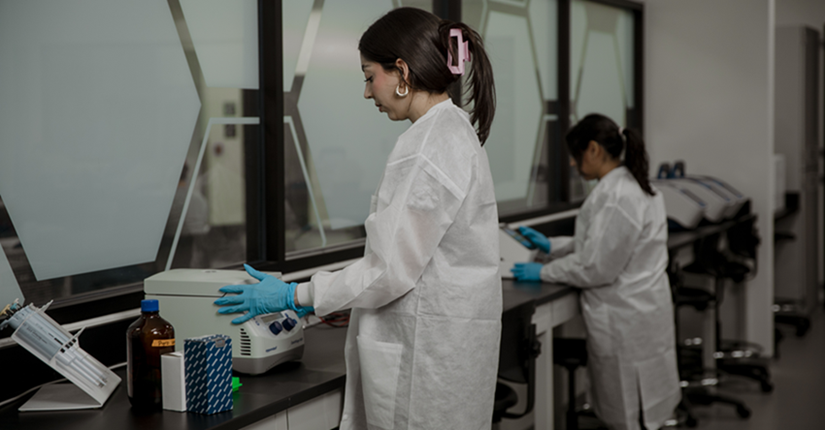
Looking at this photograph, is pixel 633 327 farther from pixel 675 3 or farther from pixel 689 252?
pixel 675 3

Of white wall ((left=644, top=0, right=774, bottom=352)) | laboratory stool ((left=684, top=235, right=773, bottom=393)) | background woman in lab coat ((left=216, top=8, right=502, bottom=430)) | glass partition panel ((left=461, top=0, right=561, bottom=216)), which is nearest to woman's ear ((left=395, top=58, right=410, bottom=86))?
background woman in lab coat ((left=216, top=8, right=502, bottom=430))

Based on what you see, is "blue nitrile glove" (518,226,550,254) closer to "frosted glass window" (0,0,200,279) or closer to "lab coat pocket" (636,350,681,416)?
"lab coat pocket" (636,350,681,416)

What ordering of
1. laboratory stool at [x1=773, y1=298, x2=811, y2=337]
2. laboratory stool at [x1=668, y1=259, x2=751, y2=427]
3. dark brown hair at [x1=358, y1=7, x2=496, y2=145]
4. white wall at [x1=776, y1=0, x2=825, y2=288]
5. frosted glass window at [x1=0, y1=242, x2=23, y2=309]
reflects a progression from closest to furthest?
dark brown hair at [x1=358, y1=7, x2=496, y2=145], frosted glass window at [x1=0, y1=242, x2=23, y2=309], laboratory stool at [x1=668, y1=259, x2=751, y2=427], laboratory stool at [x1=773, y1=298, x2=811, y2=337], white wall at [x1=776, y1=0, x2=825, y2=288]

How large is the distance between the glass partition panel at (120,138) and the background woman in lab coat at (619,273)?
1247 mm

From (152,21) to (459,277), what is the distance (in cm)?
106

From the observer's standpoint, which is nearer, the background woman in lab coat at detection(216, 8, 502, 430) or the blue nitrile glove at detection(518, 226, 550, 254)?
the background woman in lab coat at detection(216, 8, 502, 430)

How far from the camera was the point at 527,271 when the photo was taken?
280 centimetres

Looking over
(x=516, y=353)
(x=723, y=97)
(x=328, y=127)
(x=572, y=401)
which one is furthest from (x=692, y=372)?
(x=328, y=127)

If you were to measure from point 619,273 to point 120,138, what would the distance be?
1.77 meters

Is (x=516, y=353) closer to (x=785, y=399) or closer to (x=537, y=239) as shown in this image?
(x=537, y=239)

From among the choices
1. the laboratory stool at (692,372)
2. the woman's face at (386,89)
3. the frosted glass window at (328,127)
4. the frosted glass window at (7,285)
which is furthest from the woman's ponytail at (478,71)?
the laboratory stool at (692,372)

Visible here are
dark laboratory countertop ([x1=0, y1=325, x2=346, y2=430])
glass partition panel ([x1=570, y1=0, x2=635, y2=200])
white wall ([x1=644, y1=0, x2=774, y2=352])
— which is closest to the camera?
dark laboratory countertop ([x1=0, y1=325, x2=346, y2=430])

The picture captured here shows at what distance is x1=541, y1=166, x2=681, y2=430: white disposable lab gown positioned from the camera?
8.61 feet

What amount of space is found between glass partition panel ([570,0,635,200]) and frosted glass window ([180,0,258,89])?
233 centimetres
